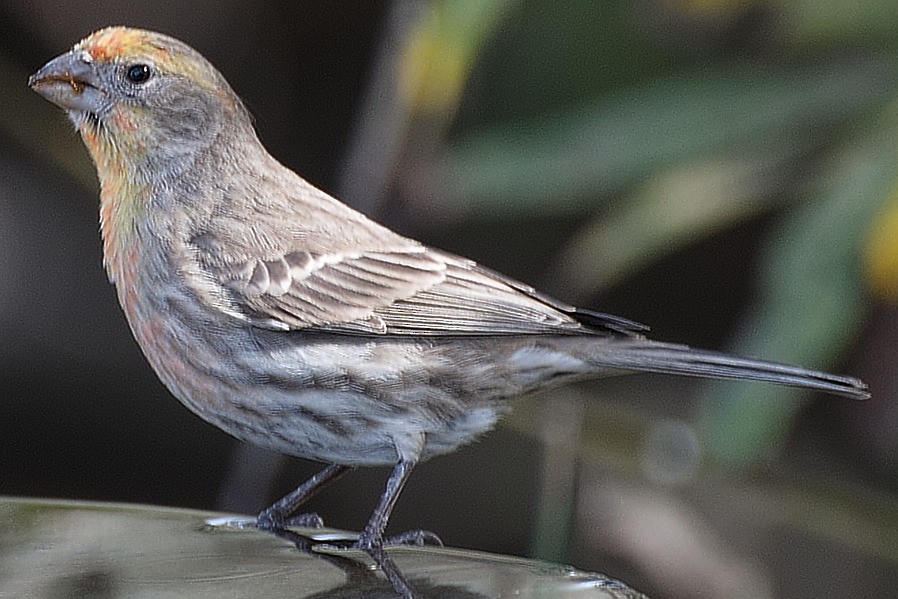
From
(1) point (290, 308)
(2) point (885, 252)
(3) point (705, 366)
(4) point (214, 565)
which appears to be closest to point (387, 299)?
(1) point (290, 308)

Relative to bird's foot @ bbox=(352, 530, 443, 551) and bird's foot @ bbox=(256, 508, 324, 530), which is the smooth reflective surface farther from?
bird's foot @ bbox=(256, 508, 324, 530)

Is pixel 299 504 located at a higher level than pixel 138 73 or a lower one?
lower

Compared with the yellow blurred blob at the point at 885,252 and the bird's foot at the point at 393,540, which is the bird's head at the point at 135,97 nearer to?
the bird's foot at the point at 393,540

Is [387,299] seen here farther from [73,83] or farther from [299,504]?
[73,83]

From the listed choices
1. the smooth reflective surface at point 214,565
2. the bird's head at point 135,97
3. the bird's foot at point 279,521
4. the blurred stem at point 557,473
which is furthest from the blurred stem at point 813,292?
the smooth reflective surface at point 214,565

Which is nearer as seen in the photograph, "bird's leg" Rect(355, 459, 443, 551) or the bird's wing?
"bird's leg" Rect(355, 459, 443, 551)

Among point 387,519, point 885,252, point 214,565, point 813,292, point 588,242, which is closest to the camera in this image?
point 214,565

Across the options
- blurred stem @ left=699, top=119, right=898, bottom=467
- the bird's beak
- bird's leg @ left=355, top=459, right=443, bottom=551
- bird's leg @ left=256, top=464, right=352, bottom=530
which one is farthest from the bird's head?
blurred stem @ left=699, top=119, right=898, bottom=467
